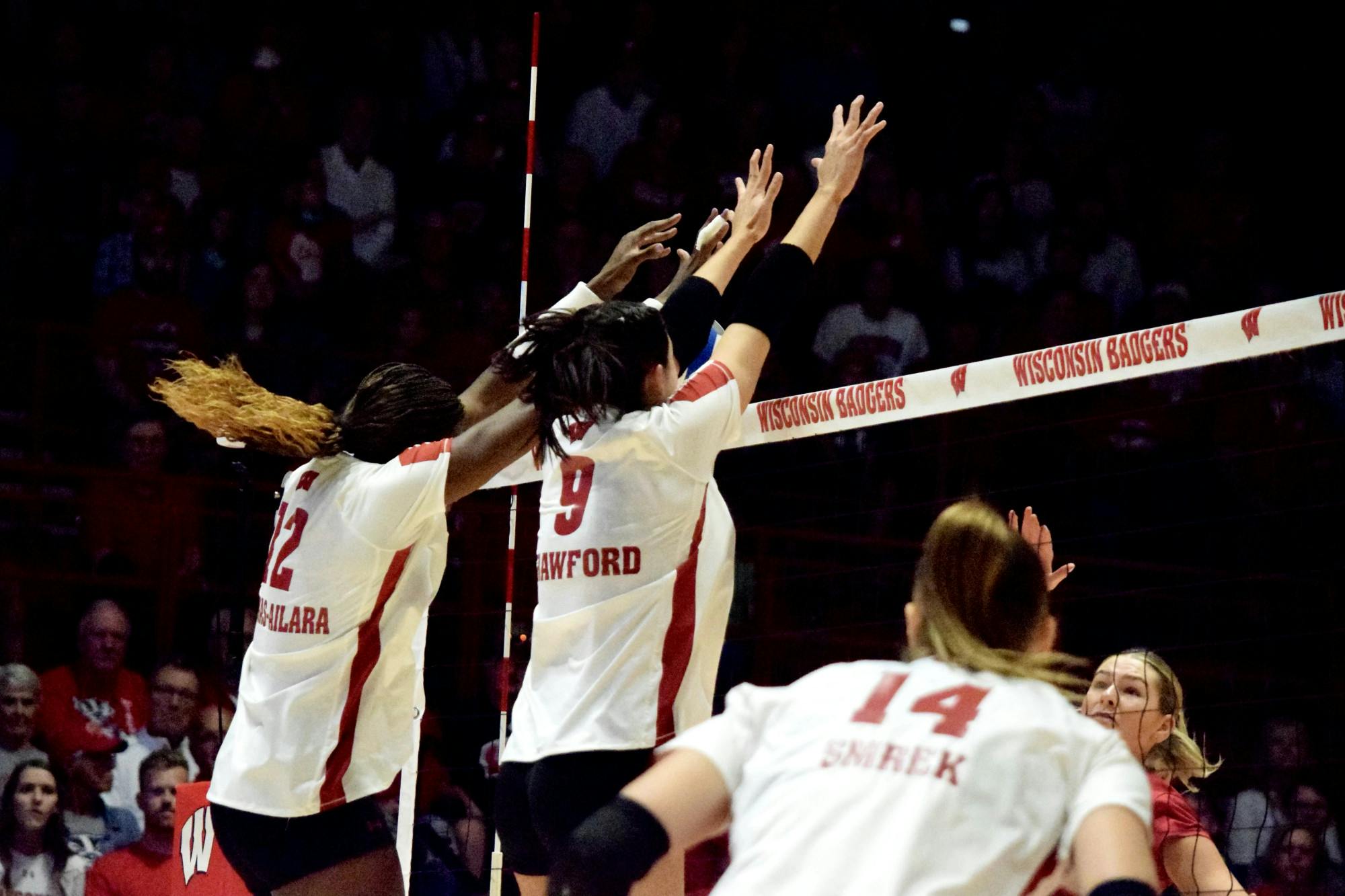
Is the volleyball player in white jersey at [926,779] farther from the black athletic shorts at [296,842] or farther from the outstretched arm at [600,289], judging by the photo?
the outstretched arm at [600,289]

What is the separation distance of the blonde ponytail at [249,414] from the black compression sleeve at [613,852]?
200 centimetres

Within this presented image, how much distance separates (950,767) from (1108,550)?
272 inches

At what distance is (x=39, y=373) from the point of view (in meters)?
7.73

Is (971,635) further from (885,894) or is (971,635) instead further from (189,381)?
(189,381)

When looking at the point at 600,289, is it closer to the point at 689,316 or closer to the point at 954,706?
the point at 689,316

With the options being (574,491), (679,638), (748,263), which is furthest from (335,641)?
(748,263)

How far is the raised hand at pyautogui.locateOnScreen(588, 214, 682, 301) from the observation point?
4348 mm

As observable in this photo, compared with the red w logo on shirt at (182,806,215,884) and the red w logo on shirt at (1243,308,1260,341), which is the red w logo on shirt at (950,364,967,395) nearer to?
the red w logo on shirt at (1243,308,1260,341)

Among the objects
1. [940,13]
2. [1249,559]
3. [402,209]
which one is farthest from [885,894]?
[940,13]

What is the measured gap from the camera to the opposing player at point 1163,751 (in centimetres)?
417

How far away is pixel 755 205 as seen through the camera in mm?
3877

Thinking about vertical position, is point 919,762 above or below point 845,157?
below

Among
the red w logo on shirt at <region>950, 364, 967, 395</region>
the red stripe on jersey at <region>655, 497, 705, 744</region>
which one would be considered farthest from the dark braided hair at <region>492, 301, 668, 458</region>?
the red w logo on shirt at <region>950, 364, 967, 395</region>

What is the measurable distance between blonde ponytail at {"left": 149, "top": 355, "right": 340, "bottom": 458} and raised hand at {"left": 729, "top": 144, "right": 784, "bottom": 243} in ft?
3.64
